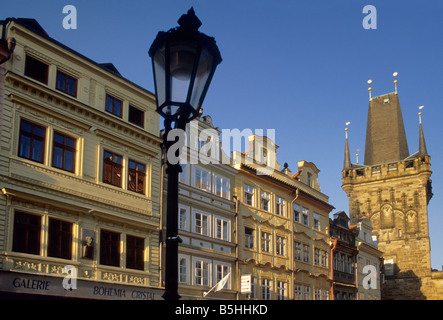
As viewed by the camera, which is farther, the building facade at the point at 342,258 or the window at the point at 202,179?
the building facade at the point at 342,258

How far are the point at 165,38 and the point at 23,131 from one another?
1844cm

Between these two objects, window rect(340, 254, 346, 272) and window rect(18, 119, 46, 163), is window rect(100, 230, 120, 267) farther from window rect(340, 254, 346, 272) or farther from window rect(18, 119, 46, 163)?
window rect(340, 254, 346, 272)

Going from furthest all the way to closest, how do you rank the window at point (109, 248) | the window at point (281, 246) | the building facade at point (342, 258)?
1. the building facade at point (342, 258)
2. the window at point (281, 246)
3. the window at point (109, 248)

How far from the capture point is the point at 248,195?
124ft

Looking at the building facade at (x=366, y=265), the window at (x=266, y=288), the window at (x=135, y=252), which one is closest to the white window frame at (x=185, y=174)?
the window at (x=135, y=252)

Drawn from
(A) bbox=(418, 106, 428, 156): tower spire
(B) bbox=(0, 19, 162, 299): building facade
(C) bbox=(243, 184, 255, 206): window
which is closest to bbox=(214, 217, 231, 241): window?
(C) bbox=(243, 184, 255, 206): window

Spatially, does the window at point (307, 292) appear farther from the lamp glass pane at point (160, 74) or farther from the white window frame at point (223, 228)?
the lamp glass pane at point (160, 74)

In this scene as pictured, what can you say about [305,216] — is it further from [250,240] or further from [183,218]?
[183,218]

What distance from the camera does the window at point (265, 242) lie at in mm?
37875

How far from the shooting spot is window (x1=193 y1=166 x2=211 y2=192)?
32938 millimetres

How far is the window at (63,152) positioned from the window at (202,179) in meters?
9.25
